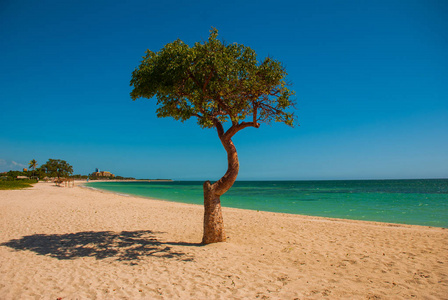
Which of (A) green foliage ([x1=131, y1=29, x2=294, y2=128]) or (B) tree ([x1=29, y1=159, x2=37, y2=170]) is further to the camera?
(B) tree ([x1=29, y1=159, x2=37, y2=170])

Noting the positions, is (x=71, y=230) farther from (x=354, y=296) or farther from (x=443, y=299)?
(x=443, y=299)

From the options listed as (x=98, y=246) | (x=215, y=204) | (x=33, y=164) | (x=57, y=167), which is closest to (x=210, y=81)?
(x=215, y=204)

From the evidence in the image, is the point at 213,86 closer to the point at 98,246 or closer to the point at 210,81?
the point at 210,81

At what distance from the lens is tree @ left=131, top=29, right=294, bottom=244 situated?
7.77 meters

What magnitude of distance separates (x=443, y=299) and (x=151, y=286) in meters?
5.89

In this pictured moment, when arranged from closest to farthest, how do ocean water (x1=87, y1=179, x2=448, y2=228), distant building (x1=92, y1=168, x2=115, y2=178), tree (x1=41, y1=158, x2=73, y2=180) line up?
1. ocean water (x1=87, y1=179, x2=448, y2=228)
2. tree (x1=41, y1=158, x2=73, y2=180)
3. distant building (x1=92, y1=168, x2=115, y2=178)

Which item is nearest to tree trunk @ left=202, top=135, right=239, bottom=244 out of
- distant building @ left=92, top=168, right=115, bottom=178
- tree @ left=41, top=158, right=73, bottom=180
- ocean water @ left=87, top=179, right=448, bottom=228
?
ocean water @ left=87, top=179, right=448, bottom=228

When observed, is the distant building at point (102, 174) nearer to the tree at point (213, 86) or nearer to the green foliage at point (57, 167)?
the green foliage at point (57, 167)

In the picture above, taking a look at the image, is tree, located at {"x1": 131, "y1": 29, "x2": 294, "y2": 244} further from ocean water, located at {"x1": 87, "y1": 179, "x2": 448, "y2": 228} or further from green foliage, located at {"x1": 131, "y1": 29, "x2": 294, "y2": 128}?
ocean water, located at {"x1": 87, "y1": 179, "x2": 448, "y2": 228}

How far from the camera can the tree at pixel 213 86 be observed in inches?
306

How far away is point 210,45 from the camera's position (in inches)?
321

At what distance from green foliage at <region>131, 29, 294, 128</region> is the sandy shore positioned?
169 inches

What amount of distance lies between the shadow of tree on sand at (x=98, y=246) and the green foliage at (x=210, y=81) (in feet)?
14.6

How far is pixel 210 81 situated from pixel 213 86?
1.01 feet
